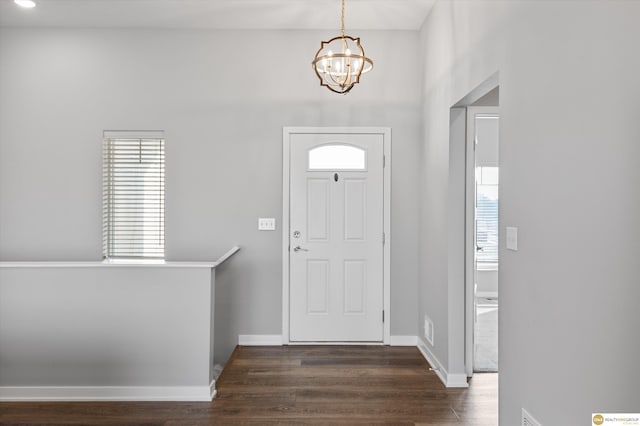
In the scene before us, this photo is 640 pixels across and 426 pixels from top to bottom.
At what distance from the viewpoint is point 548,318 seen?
190 cm

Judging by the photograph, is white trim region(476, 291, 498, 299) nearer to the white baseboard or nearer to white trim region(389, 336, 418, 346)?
white trim region(389, 336, 418, 346)

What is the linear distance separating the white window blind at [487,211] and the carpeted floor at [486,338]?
0.60 metres

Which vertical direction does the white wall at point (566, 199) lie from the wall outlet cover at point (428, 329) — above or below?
above

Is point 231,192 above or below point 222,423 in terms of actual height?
above

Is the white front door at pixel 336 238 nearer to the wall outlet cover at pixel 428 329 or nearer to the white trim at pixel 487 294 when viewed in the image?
the wall outlet cover at pixel 428 329

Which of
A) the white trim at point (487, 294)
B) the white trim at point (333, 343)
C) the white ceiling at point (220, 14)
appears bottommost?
the white trim at point (333, 343)

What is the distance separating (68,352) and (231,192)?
1925 mm

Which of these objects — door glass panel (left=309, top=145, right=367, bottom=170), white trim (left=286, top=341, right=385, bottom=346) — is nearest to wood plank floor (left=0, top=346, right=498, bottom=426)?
Answer: white trim (left=286, top=341, right=385, bottom=346)

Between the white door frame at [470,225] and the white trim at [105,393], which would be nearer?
the white trim at [105,393]

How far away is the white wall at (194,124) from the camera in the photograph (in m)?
4.18

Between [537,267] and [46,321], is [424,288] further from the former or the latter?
[46,321]

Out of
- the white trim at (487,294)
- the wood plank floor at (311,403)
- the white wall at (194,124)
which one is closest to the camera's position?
the wood plank floor at (311,403)

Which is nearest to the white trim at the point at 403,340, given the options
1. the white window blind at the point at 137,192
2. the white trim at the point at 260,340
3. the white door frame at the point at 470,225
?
the white door frame at the point at 470,225

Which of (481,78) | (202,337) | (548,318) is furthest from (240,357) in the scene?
(481,78)
